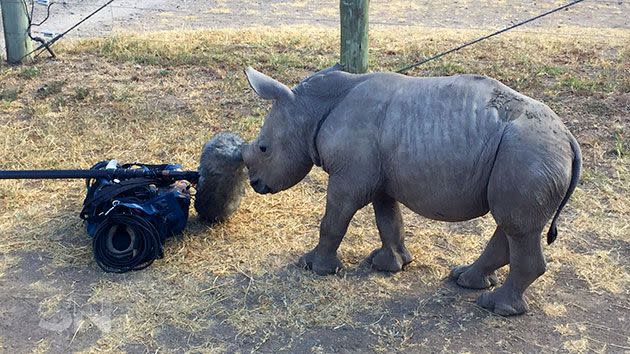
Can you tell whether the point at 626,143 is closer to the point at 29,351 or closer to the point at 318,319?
the point at 318,319

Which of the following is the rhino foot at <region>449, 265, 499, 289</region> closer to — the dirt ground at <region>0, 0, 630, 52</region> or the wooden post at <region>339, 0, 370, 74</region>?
the wooden post at <region>339, 0, 370, 74</region>

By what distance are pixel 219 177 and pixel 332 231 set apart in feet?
3.21

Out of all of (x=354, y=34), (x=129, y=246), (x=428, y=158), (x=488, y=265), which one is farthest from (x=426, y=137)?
(x=354, y=34)

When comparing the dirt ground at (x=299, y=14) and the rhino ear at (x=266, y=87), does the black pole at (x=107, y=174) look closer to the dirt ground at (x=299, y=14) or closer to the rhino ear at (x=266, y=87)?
the rhino ear at (x=266, y=87)

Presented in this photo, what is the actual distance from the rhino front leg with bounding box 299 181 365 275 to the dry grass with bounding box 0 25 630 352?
0.09 metres

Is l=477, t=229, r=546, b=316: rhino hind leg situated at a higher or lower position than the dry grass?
higher

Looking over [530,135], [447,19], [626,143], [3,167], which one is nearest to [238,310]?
[530,135]

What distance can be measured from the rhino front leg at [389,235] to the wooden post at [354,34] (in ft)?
11.0

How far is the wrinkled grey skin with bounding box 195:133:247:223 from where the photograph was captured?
514 cm

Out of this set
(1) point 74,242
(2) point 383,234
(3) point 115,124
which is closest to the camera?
(2) point 383,234

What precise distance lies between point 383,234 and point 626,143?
11.0 ft

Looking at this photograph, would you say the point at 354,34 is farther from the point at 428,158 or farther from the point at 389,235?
the point at 428,158

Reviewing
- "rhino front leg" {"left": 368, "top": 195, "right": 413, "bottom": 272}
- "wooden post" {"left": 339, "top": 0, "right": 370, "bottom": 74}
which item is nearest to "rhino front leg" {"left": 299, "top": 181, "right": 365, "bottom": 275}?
"rhino front leg" {"left": 368, "top": 195, "right": 413, "bottom": 272}

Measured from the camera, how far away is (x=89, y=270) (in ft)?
16.2
